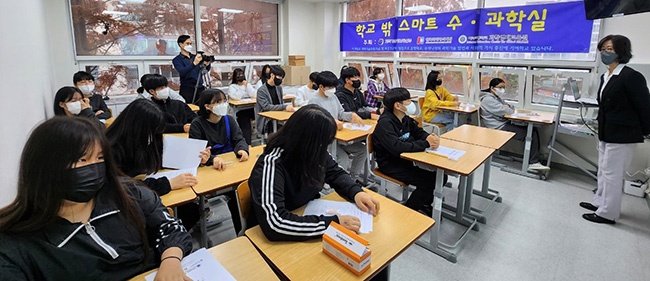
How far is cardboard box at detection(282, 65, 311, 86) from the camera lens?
6629 millimetres

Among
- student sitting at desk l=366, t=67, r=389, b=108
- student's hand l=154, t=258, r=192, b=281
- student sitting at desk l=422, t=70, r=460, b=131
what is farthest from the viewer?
student sitting at desk l=366, t=67, r=389, b=108

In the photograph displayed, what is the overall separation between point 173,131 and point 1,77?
161cm

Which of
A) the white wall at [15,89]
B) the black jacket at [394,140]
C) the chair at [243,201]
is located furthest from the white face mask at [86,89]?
the black jacket at [394,140]

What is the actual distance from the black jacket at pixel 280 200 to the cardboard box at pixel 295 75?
17.5ft

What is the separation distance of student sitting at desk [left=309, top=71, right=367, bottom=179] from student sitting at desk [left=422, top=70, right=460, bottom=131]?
161 centimetres

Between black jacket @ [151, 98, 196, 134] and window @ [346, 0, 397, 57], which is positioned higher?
window @ [346, 0, 397, 57]

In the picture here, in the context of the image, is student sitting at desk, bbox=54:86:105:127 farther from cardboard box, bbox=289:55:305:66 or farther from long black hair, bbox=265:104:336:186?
cardboard box, bbox=289:55:305:66

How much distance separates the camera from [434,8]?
5508mm

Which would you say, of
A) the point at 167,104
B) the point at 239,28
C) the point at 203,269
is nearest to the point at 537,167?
the point at 203,269

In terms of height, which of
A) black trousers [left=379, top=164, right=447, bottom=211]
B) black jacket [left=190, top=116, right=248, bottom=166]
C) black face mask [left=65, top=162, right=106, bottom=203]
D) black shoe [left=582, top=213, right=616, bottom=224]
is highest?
black face mask [left=65, top=162, right=106, bottom=203]

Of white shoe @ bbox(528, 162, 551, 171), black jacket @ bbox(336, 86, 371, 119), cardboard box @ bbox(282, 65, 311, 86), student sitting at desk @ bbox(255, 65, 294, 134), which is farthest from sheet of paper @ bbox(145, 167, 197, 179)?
cardboard box @ bbox(282, 65, 311, 86)

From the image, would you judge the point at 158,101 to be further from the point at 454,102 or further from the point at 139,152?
the point at 454,102

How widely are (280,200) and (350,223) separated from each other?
0.30 meters

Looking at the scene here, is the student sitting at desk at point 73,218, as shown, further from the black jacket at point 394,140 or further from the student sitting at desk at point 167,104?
the student sitting at desk at point 167,104
